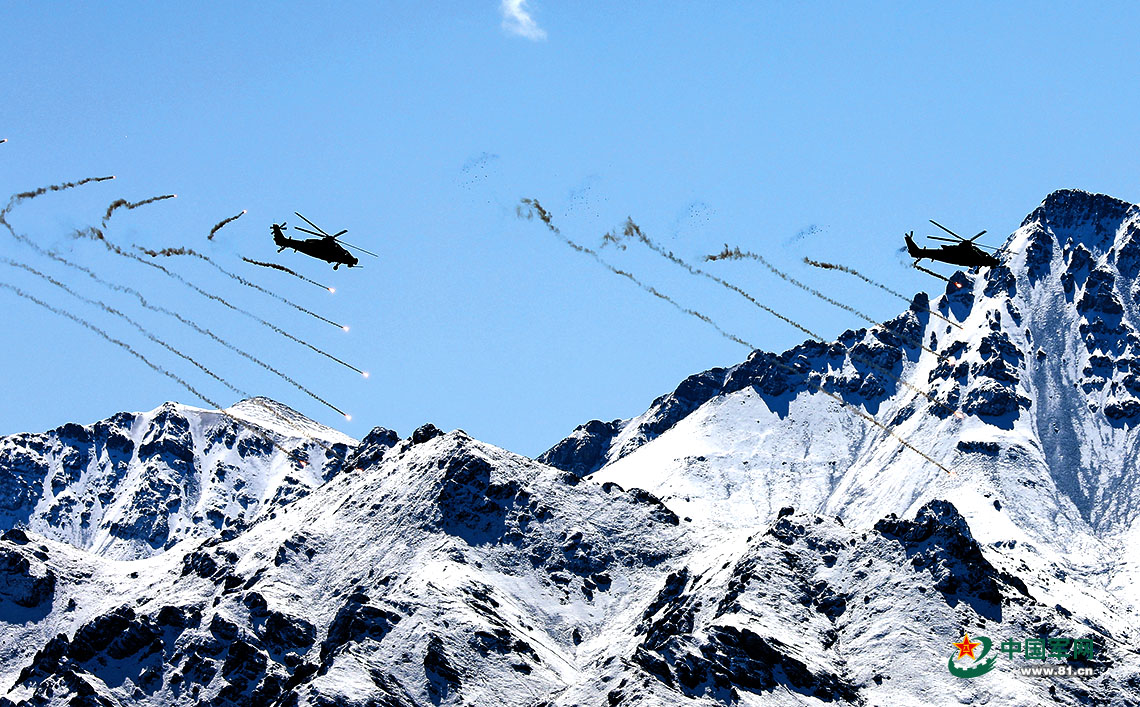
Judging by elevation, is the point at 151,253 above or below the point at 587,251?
below

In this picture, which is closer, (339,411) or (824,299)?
(339,411)

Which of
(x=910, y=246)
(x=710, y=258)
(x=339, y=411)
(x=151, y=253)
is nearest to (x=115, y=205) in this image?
(x=151, y=253)

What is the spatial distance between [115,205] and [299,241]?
931 inches

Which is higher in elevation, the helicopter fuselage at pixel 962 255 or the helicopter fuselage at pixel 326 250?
the helicopter fuselage at pixel 962 255

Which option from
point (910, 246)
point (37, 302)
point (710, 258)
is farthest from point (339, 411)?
point (910, 246)

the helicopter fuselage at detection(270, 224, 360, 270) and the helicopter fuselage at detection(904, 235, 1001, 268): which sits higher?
the helicopter fuselage at detection(904, 235, 1001, 268)

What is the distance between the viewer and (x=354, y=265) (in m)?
163

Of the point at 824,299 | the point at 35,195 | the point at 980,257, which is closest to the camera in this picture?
the point at 35,195

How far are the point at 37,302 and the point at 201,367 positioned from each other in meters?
16.8

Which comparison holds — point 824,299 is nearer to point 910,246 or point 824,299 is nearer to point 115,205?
point 910,246

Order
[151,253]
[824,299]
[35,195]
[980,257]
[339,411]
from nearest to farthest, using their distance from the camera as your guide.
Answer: [339,411]
[35,195]
[151,253]
[824,299]
[980,257]

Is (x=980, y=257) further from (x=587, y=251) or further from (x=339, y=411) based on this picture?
(x=339, y=411)

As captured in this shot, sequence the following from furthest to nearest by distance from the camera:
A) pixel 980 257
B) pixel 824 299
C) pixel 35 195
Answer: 1. pixel 980 257
2. pixel 824 299
3. pixel 35 195

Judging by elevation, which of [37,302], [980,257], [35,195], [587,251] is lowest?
[37,302]
